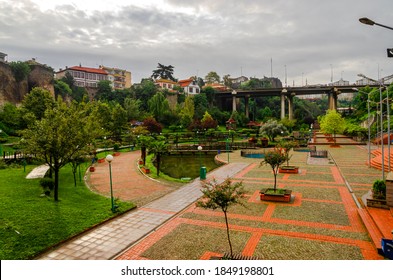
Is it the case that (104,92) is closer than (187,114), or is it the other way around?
(187,114)

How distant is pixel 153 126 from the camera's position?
54.8 metres

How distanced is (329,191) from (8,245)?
16261mm

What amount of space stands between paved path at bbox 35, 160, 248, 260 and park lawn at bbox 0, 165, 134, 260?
49 cm

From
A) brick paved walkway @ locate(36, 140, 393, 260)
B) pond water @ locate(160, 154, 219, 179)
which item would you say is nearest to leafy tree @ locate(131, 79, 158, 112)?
pond water @ locate(160, 154, 219, 179)

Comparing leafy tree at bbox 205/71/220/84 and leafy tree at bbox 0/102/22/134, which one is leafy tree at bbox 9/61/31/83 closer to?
leafy tree at bbox 0/102/22/134

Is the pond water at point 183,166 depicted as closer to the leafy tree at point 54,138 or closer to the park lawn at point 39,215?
the park lawn at point 39,215

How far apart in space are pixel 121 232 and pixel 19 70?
214 feet

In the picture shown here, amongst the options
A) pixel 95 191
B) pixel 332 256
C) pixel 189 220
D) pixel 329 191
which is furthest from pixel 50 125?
pixel 329 191

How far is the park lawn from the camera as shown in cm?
947

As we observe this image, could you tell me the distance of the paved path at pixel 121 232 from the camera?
30.8ft

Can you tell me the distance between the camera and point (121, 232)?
11172mm

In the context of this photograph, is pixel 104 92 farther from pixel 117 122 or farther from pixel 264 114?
pixel 264 114

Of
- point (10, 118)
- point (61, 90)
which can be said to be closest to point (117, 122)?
point (10, 118)
